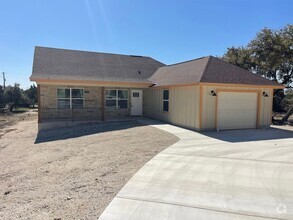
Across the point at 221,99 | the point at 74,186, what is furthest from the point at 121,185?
the point at 221,99

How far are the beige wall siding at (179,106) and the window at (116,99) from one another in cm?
181

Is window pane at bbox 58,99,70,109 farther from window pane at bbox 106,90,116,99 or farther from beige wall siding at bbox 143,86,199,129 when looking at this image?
beige wall siding at bbox 143,86,199,129

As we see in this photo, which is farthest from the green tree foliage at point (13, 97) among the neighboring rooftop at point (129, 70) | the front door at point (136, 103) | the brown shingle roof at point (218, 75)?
the brown shingle roof at point (218, 75)

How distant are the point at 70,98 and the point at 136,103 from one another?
4.70 metres

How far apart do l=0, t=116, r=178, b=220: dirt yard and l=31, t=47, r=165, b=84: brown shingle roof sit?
5.22 metres

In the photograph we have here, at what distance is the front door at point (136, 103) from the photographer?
17.3 m

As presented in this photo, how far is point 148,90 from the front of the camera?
1712 centimetres

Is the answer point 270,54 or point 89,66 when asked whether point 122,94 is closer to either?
point 89,66

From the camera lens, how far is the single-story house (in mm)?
11734

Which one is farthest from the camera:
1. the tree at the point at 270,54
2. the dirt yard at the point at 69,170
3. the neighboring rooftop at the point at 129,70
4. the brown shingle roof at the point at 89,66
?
the tree at the point at 270,54

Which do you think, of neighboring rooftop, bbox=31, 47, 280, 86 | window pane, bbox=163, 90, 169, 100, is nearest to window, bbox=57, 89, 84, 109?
neighboring rooftop, bbox=31, 47, 280, 86

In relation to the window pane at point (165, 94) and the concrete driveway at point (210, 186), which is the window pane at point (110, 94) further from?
the concrete driveway at point (210, 186)

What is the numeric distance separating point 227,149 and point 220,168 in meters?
2.20

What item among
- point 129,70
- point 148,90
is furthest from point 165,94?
point 129,70
